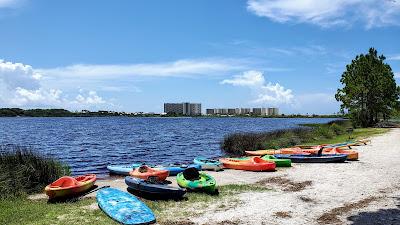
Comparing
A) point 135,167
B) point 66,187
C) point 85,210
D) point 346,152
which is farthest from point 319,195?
point 346,152

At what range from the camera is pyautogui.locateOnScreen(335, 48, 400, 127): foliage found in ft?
217

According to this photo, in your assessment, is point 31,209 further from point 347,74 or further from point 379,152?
point 347,74

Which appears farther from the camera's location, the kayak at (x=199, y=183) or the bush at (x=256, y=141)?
the bush at (x=256, y=141)

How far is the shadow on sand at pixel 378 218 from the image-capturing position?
12.0 metres

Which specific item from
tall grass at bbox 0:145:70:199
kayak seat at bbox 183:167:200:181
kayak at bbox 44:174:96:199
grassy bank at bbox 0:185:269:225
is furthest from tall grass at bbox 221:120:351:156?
kayak at bbox 44:174:96:199

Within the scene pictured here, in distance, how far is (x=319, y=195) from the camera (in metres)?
16.2

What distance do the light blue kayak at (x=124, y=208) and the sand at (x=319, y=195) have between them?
63.5 inches

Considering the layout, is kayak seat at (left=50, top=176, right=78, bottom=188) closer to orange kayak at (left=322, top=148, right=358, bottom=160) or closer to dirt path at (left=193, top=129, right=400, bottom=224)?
dirt path at (left=193, top=129, right=400, bottom=224)

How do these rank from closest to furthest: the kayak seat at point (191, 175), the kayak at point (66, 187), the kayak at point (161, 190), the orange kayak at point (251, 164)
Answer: the kayak at point (161, 190) < the kayak at point (66, 187) < the kayak seat at point (191, 175) < the orange kayak at point (251, 164)

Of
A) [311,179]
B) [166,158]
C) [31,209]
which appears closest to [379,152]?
[311,179]

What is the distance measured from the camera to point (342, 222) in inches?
477

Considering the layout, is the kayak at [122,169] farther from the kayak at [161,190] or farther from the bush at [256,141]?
the bush at [256,141]

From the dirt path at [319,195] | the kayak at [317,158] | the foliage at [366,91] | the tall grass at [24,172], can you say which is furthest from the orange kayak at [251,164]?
the foliage at [366,91]

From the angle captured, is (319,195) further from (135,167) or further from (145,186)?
(135,167)
